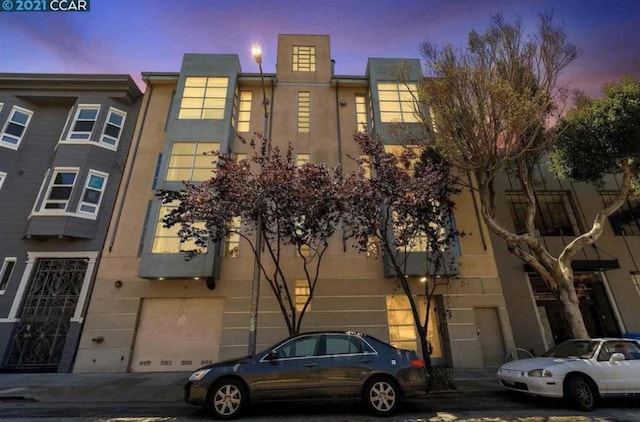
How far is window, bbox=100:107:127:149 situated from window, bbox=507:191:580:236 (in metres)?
19.7

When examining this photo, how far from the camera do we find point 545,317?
13.3 metres

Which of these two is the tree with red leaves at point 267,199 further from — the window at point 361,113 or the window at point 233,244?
→ the window at point 361,113

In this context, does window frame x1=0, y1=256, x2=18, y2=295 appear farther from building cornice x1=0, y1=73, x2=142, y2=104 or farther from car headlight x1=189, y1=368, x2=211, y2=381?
car headlight x1=189, y1=368, x2=211, y2=381

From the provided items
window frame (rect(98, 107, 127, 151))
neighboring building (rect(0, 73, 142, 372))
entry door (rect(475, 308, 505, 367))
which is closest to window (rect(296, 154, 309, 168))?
neighboring building (rect(0, 73, 142, 372))

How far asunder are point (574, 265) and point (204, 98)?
18550 mm

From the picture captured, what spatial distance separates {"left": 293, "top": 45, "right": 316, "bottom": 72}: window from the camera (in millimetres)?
16911

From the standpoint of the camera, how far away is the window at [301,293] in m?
12.2

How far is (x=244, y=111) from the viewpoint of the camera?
51.8 ft

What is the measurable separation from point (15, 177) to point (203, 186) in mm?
11110

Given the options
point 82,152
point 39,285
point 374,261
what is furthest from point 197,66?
point 374,261

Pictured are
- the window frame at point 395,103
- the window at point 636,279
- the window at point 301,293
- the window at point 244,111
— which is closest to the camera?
the window at point 301,293

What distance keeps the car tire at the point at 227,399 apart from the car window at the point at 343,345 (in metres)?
1.81

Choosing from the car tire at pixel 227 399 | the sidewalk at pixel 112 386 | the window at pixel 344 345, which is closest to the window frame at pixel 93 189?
the sidewalk at pixel 112 386

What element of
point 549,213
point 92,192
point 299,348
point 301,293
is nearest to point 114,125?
point 92,192
